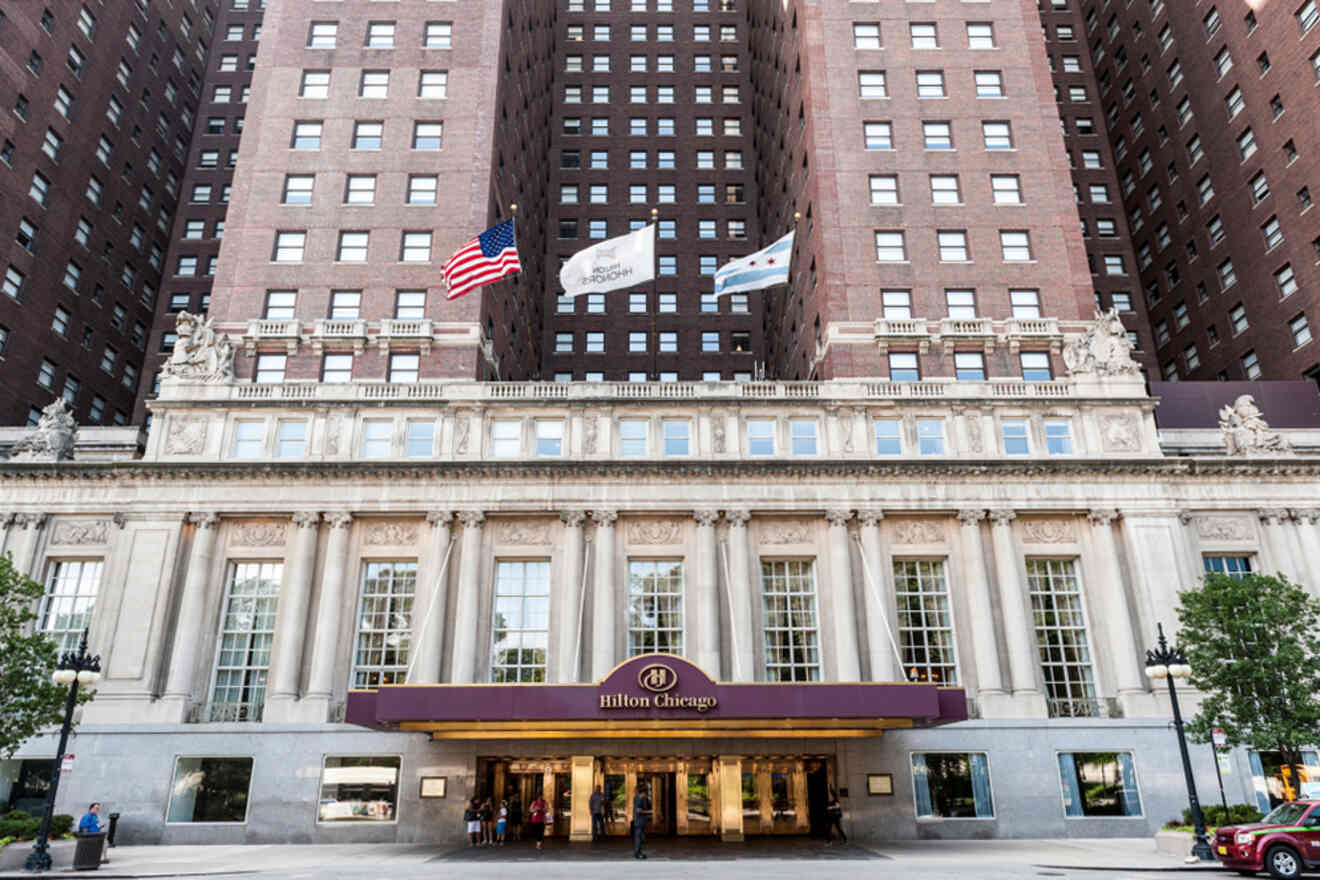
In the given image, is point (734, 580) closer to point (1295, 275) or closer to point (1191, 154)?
point (1295, 275)

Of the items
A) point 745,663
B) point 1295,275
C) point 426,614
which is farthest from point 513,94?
point 1295,275

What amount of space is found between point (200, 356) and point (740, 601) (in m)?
26.7

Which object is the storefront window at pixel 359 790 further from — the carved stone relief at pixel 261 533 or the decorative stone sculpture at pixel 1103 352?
the decorative stone sculpture at pixel 1103 352

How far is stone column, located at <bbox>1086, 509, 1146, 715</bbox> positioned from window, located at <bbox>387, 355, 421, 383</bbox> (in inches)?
1218

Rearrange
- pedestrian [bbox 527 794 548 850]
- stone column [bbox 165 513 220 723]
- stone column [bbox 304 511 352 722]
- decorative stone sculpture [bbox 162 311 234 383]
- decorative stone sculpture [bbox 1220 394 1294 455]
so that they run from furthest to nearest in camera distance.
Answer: decorative stone sculpture [bbox 162 311 234 383] < decorative stone sculpture [bbox 1220 394 1294 455] < stone column [bbox 304 511 352 722] < stone column [bbox 165 513 220 723] < pedestrian [bbox 527 794 548 850]

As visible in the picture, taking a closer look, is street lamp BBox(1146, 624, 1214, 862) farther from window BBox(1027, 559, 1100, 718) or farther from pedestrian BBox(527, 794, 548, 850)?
pedestrian BBox(527, 794, 548, 850)

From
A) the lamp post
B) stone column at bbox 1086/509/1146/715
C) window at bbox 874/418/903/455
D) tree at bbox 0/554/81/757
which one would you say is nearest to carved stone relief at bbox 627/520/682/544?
window at bbox 874/418/903/455

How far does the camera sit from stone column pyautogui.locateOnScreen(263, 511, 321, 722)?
116 ft

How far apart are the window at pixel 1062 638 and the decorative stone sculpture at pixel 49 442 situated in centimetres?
4255

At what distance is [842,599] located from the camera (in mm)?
37000

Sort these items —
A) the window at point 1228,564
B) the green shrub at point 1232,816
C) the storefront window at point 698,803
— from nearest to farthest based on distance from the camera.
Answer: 1. the green shrub at point 1232,816
2. the storefront window at point 698,803
3. the window at point 1228,564

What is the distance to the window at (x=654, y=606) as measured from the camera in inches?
1460

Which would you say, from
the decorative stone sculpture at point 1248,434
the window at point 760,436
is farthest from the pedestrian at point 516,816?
the decorative stone sculpture at point 1248,434

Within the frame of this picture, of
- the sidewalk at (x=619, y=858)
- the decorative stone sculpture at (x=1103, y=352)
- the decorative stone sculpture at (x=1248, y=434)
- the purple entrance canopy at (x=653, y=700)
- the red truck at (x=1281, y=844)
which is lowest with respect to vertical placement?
the sidewalk at (x=619, y=858)
